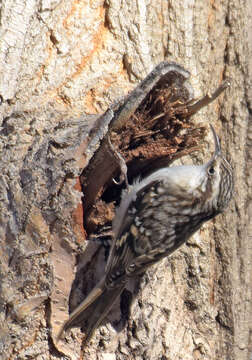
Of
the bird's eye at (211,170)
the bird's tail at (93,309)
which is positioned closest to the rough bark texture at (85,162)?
the bird's tail at (93,309)

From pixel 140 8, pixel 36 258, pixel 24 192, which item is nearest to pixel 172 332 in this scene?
pixel 36 258

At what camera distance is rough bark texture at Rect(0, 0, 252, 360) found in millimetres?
2246

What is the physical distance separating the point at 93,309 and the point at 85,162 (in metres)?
0.56

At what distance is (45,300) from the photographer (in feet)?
7.39

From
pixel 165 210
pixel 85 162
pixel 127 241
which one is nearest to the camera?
pixel 85 162

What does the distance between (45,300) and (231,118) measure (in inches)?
47.4

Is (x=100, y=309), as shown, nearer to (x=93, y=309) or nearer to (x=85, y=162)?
(x=93, y=309)

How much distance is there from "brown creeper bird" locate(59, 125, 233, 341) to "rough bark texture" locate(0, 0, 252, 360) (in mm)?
114

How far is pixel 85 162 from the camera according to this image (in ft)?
7.27

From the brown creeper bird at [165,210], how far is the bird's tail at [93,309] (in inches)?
3.4

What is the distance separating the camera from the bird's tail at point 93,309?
2277 millimetres

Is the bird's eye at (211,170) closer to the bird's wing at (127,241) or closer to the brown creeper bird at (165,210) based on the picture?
the brown creeper bird at (165,210)

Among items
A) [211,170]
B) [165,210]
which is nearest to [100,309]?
[165,210]

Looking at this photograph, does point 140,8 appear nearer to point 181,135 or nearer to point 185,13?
point 185,13
